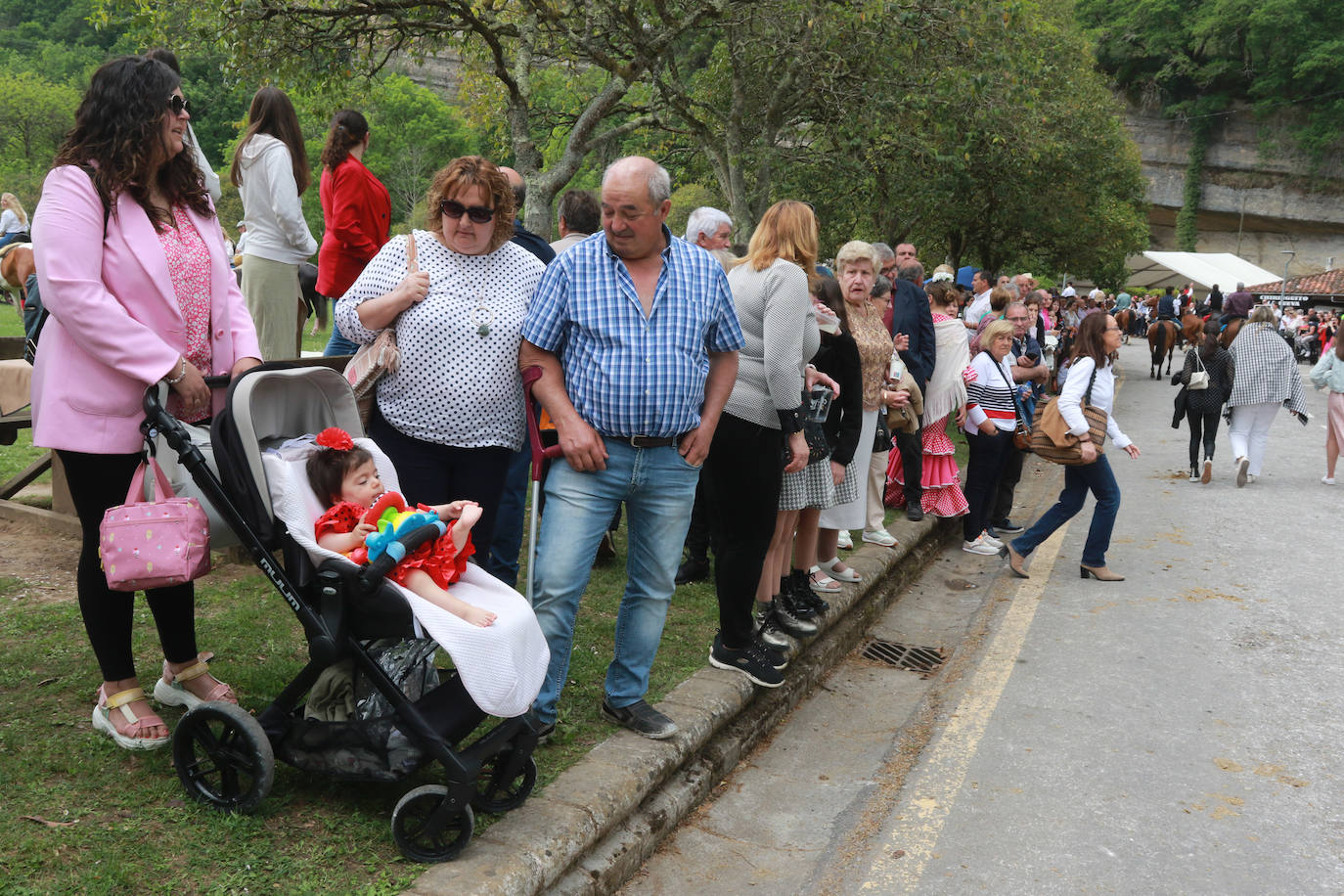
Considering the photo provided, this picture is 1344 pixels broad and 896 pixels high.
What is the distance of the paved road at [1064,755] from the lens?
12.1ft

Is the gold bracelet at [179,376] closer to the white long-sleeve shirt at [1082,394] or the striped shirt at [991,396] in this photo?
the white long-sleeve shirt at [1082,394]

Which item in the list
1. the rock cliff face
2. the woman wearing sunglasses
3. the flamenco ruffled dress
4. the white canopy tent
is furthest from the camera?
the rock cliff face

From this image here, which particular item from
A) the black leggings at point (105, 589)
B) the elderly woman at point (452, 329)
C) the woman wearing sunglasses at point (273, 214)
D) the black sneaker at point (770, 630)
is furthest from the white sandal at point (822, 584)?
the black leggings at point (105, 589)

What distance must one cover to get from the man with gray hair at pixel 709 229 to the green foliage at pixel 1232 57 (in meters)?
69.8

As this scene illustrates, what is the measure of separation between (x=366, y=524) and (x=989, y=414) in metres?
5.94

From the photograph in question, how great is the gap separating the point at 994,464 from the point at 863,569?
196 cm

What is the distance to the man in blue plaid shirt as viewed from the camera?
374cm

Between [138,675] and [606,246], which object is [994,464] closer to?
[606,246]

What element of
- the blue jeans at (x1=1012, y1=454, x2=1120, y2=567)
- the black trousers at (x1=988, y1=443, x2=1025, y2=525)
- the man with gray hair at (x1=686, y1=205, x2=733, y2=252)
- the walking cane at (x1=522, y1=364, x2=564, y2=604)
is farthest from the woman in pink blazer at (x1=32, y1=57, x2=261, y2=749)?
the black trousers at (x1=988, y1=443, x2=1025, y2=525)

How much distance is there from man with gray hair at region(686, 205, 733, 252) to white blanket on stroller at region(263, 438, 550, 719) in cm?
298

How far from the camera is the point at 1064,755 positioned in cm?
462

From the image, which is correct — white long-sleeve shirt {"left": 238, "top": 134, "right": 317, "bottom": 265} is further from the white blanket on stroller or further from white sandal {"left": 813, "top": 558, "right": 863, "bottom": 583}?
white sandal {"left": 813, "top": 558, "right": 863, "bottom": 583}

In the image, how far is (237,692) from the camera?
13.3 feet

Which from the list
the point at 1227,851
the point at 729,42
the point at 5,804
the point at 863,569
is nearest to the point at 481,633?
the point at 5,804
